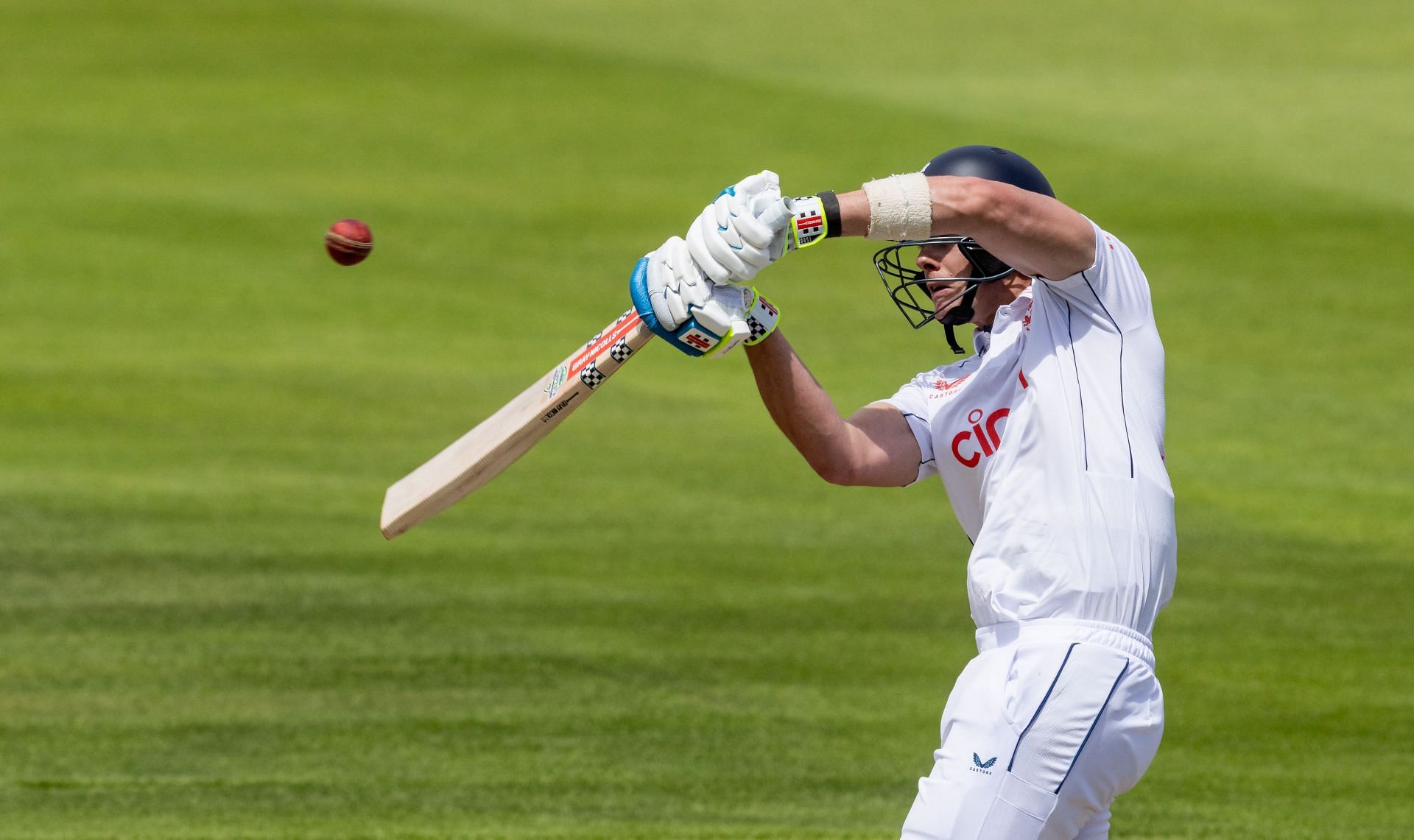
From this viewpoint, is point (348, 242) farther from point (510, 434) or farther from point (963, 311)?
point (963, 311)

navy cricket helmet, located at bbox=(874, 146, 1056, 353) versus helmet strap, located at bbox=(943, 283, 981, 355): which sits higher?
navy cricket helmet, located at bbox=(874, 146, 1056, 353)

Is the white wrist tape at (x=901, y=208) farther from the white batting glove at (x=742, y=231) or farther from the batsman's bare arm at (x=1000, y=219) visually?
the white batting glove at (x=742, y=231)

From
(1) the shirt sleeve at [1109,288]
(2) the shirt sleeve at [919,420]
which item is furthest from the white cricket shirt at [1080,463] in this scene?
(2) the shirt sleeve at [919,420]

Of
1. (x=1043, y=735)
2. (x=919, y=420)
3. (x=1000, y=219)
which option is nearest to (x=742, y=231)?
(x=1000, y=219)

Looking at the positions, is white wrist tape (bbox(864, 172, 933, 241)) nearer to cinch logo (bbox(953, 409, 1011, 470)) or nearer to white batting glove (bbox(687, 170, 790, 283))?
white batting glove (bbox(687, 170, 790, 283))

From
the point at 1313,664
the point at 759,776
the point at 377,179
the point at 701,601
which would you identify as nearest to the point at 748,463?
the point at 701,601

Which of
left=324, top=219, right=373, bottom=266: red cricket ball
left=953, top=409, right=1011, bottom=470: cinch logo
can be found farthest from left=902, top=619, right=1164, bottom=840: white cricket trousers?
left=324, top=219, right=373, bottom=266: red cricket ball

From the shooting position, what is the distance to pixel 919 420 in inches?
179

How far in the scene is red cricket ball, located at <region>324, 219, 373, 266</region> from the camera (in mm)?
6020

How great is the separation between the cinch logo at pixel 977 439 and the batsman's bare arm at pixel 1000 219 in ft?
1.39

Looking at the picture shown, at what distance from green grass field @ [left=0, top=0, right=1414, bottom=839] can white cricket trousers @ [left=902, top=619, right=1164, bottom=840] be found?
115 inches

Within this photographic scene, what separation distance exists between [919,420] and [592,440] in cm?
872

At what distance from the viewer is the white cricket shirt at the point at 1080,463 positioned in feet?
13.1

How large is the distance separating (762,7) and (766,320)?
29.1 metres
